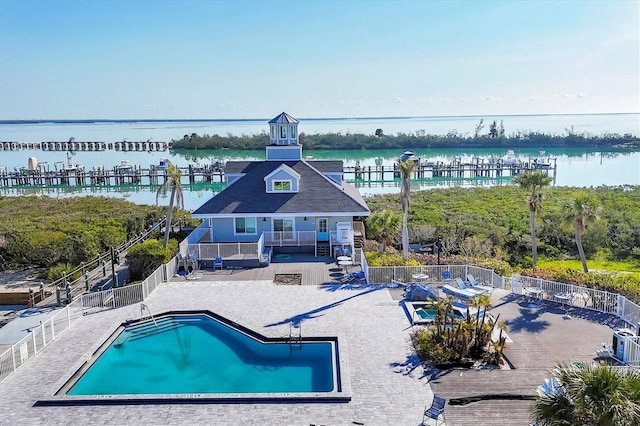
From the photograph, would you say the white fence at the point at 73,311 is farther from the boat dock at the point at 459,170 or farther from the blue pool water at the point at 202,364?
the boat dock at the point at 459,170

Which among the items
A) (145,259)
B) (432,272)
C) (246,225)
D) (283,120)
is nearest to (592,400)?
(432,272)

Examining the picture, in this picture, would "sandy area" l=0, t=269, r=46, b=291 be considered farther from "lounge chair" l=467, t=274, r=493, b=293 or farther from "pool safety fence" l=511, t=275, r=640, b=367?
"pool safety fence" l=511, t=275, r=640, b=367

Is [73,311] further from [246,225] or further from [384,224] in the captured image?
[384,224]

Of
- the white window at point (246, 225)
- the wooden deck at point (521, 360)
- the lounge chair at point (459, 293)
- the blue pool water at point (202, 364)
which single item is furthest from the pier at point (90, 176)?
the wooden deck at point (521, 360)

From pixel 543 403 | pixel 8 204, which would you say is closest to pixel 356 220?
pixel 543 403

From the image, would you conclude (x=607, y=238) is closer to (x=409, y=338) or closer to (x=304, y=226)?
(x=304, y=226)

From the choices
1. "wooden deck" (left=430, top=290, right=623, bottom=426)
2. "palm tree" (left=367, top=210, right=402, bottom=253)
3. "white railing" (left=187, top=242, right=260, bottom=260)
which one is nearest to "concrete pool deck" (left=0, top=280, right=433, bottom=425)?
"wooden deck" (left=430, top=290, right=623, bottom=426)
